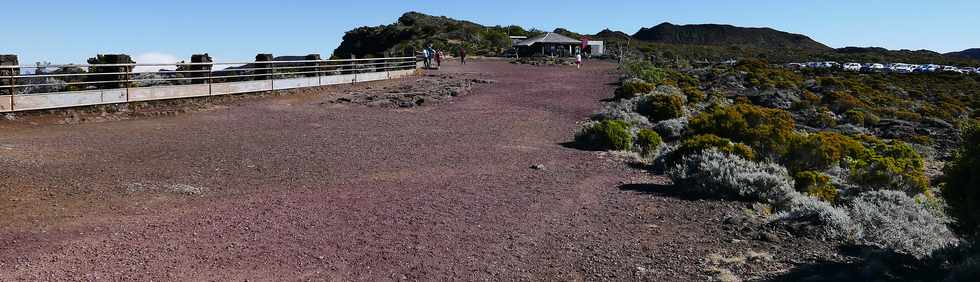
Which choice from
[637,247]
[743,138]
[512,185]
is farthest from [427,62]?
[637,247]

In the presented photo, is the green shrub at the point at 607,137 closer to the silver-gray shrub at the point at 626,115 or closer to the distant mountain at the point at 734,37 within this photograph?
the silver-gray shrub at the point at 626,115

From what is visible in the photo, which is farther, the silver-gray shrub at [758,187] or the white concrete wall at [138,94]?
the white concrete wall at [138,94]

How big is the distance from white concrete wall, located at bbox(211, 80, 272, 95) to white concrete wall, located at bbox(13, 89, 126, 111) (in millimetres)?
2895

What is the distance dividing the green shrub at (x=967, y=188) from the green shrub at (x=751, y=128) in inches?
246

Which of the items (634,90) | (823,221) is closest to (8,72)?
(823,221)

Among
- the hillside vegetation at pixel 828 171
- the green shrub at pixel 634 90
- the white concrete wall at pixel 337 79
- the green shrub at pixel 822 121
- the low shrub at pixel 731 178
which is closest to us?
the hillside vegetation at pixel 828 171

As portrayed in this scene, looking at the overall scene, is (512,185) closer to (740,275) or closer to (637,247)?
(637,247)

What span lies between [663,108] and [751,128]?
4.23 metres

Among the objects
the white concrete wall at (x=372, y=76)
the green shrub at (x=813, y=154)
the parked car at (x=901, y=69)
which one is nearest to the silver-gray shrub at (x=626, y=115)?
the green shrub at (x=813, y=154)

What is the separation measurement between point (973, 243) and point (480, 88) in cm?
1937

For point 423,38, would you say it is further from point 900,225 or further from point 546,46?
point 900,225

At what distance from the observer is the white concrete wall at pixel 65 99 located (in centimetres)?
1158

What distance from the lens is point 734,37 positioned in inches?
7096

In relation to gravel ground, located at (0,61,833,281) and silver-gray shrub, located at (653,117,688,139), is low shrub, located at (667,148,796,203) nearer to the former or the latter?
gravel ground, located at (0,61,833,281)
